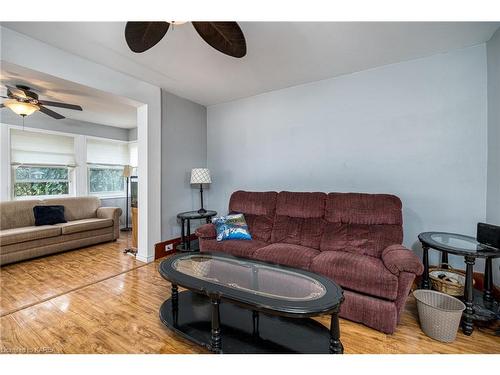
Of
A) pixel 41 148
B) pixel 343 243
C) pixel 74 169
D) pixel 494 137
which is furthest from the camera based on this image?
pixel 74 169

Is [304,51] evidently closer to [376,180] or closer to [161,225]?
[376,180]

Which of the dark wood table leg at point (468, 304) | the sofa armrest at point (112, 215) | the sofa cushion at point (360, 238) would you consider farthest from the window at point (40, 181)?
the dark wood table leg at point (468, 304)

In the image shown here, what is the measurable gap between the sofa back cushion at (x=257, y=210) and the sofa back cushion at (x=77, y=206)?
9.71ft

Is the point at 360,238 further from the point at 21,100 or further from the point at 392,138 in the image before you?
the point at 21,100

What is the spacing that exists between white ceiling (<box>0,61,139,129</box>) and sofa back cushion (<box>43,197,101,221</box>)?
1593mm

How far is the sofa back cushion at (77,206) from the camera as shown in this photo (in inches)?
158

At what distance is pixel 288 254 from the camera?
88.4 inches

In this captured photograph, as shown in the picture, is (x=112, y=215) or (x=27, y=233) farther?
(x=112, y=215)

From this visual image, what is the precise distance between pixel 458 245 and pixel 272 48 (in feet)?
7.88

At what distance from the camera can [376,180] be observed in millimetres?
2768

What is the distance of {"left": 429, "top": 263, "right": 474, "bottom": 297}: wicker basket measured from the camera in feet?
6.33

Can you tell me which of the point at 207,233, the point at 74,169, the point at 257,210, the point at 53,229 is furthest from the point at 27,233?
the point at 257,210

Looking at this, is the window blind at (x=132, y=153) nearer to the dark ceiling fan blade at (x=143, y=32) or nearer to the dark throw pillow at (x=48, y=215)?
the dark throw pillow at (x=48, y=215)
